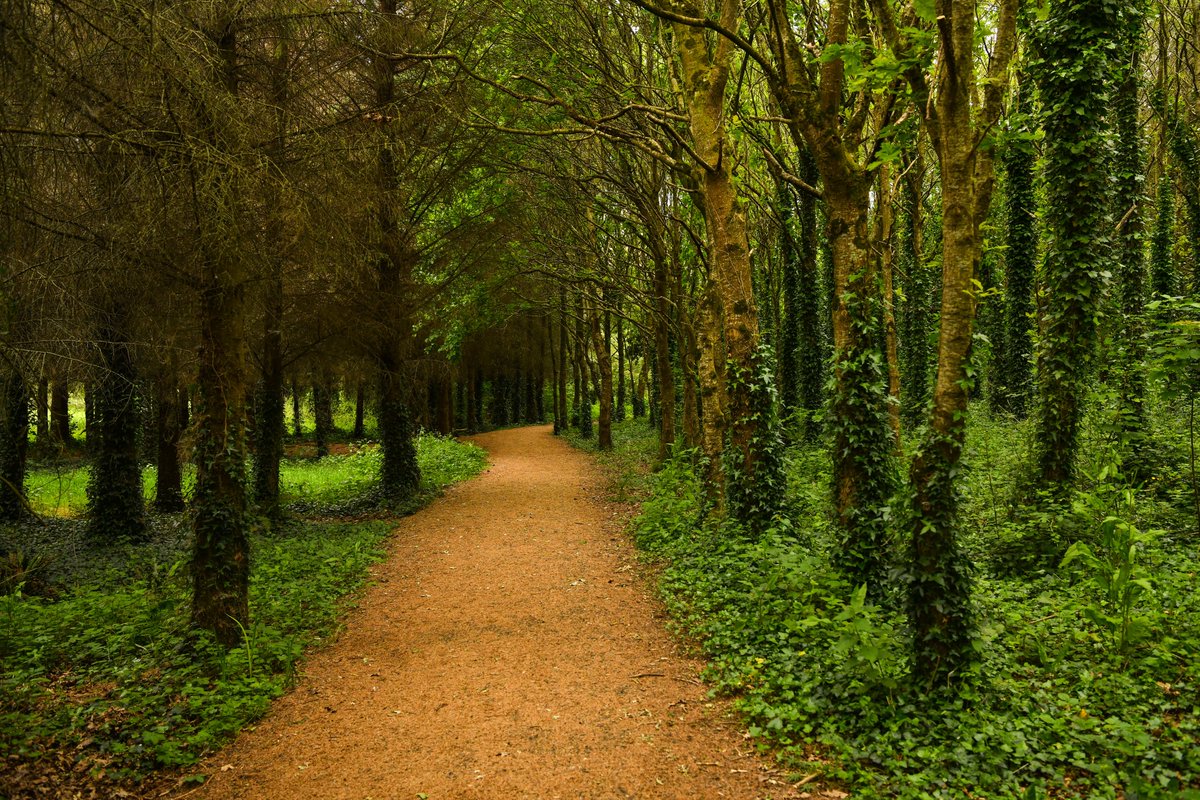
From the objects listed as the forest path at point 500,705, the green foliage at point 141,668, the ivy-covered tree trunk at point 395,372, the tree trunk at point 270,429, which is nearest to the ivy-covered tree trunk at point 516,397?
the ivy-covered tree trunk at point 395,372

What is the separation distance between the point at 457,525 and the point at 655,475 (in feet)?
18.9

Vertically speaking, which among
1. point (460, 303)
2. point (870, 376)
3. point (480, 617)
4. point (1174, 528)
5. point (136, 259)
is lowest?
point (480, 617)

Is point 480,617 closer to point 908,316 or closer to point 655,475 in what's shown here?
point 655,475

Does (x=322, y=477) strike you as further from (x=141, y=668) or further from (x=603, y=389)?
(x=141, y=668)

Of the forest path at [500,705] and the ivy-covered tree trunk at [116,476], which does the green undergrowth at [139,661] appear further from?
the ivy-covered tree trunk at [116,476]

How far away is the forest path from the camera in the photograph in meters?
4.21

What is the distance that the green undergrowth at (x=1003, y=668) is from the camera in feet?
11.8

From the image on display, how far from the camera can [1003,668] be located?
4594 millimetres

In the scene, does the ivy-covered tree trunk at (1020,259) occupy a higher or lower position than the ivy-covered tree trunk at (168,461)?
higher

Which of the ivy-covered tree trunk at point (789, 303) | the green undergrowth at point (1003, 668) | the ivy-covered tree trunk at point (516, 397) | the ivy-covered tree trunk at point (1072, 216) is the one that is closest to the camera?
the green undergrowth at point (1003, 668)

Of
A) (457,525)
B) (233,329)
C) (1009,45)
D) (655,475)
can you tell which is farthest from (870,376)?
(655,475)

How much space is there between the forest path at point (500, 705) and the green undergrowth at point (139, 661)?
12.1 inches

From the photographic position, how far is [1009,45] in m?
6.27

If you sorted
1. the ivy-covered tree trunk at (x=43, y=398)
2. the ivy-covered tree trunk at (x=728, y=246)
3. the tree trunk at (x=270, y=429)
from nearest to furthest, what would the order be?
the ivy-covered tree trunk at (x=43, y=398)
the ivy-covered tree trunk at (x=728, y=246)
the tree trunk at (x=270, y=429)
